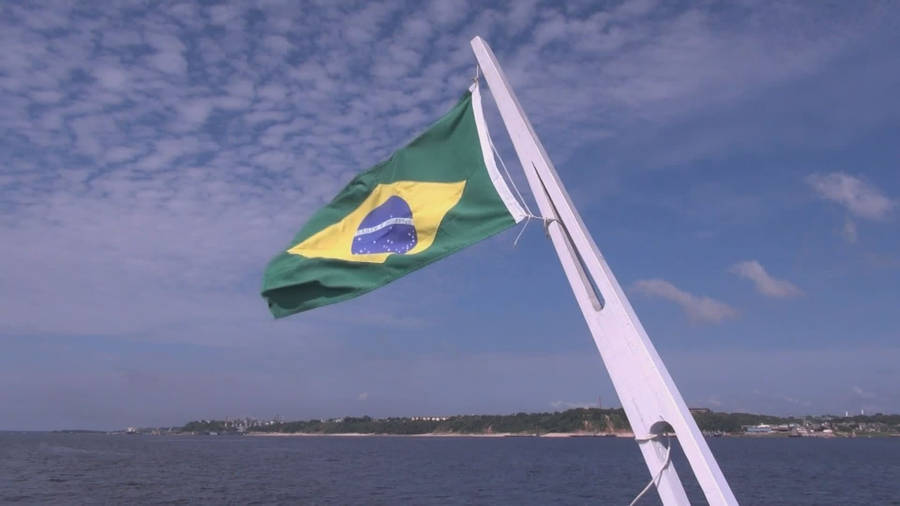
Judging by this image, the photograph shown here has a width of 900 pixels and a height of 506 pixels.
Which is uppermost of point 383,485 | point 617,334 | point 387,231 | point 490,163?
point 490,163

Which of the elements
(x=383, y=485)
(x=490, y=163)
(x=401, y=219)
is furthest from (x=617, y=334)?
(x=383, y=485)

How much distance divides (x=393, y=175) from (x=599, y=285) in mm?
2746

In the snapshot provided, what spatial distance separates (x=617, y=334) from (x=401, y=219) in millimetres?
2640

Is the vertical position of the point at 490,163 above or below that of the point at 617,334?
above

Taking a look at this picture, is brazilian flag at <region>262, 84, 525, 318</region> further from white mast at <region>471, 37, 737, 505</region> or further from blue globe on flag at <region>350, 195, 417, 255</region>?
white mast at <region>471, 37, 737, 505</region>

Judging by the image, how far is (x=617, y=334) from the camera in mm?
6516

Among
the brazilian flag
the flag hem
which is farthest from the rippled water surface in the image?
the flag hem

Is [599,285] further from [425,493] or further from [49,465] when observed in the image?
[49,465]

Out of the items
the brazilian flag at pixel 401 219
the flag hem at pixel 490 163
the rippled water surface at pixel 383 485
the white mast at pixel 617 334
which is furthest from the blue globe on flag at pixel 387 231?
the rippled water surface at pixel 383 485

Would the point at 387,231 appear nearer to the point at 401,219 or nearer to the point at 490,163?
the point at 401,219

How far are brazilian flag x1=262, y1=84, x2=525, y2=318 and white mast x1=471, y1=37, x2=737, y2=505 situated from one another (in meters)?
0.64

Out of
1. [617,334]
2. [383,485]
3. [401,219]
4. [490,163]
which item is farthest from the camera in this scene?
[383,485]

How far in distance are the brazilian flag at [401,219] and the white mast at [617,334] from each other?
2.09 feet

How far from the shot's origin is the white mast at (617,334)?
5.90 m
